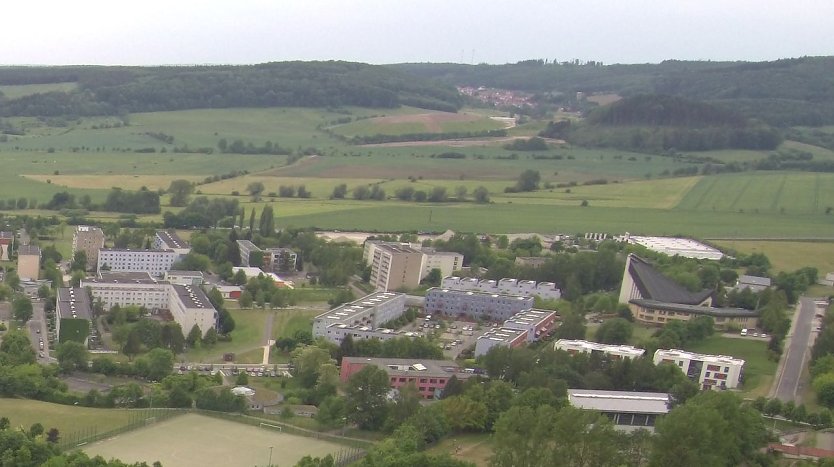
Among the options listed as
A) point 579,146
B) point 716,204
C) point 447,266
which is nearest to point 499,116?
point 579,146

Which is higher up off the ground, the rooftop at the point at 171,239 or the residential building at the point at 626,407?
the residential building at the point at 626,407

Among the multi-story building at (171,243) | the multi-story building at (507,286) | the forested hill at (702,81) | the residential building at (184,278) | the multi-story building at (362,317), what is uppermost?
the forested hill at (702,81)

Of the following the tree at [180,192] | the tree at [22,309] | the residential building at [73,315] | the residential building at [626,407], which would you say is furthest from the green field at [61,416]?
the tree at [180,192]

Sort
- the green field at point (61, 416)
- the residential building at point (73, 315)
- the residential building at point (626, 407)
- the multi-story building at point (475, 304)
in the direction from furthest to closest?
the multi-story building at point (475, 304) < the residential building at point (73, 315) < the residential building at point (626, 407) < the green field at point (61, 416)

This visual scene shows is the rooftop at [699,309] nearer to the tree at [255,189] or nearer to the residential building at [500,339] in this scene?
the residential building at [500,339]

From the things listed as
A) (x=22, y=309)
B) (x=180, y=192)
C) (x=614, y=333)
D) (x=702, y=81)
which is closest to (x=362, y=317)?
(x=614, y=333)

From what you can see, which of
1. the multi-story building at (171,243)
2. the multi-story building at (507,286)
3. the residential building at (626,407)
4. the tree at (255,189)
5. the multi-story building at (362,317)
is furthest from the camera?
the tree at (255,189)

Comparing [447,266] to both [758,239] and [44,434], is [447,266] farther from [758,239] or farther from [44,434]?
[44,434]
